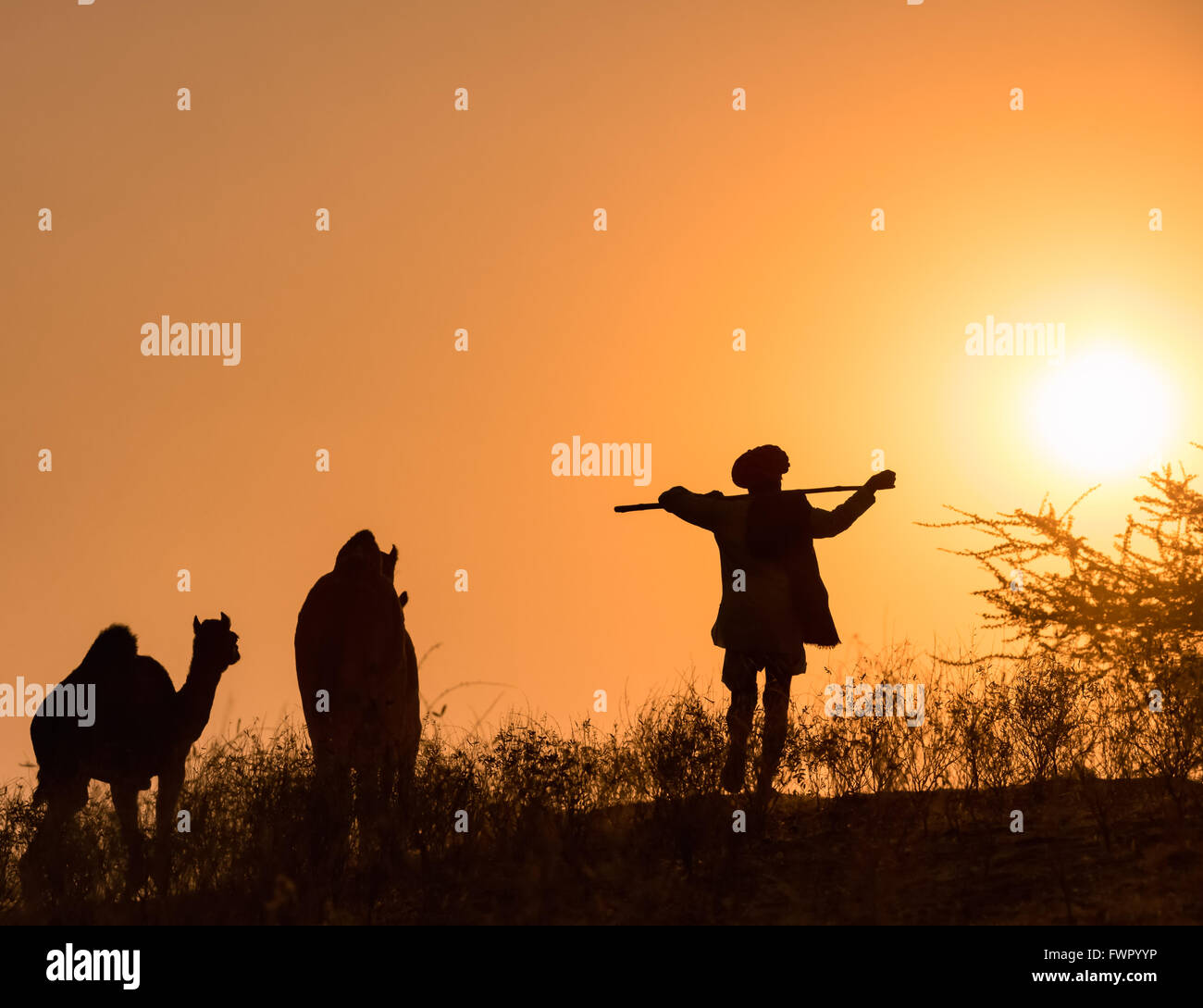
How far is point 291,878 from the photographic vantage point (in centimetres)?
930

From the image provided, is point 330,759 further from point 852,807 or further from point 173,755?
point 852,807

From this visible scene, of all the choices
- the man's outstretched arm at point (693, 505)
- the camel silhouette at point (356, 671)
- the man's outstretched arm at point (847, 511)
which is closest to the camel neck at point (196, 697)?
the camel silhouette at point (356, 671)

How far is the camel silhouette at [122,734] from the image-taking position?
1141 cm

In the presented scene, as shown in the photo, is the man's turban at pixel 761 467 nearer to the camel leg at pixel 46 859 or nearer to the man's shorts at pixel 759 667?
the man's shorts at pixel 759 667

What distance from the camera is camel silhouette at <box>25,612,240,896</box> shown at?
11.4 metres

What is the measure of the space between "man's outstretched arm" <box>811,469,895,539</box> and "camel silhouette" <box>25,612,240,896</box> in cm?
527

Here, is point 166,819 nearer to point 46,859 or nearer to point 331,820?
point 46,859

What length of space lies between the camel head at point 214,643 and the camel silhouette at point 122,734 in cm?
12

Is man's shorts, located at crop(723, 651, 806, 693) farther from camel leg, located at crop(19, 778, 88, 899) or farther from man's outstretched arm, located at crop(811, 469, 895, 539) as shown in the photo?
camel leg, located at crop(19, 778, 88, 899)
